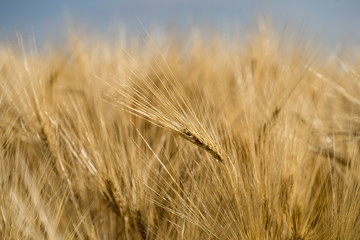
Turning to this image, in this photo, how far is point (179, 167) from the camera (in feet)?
3.02

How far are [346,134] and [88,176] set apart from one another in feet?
2.95

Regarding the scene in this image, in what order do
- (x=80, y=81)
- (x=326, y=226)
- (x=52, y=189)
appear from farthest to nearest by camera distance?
(x=80, y=81)
(x=52, y=189)
(x=326, y=226)

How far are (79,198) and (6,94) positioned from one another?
0.44m

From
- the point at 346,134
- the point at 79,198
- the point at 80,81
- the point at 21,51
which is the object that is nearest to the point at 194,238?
the point at 79,198

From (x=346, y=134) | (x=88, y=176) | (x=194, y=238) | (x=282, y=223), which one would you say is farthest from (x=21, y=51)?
(x=346, y=134)

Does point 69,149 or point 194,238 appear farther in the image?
point 69,149

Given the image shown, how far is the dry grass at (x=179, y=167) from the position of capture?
2.26 feet

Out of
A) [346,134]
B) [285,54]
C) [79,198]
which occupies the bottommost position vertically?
[79,198]

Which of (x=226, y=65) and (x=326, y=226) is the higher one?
(x=226, y=65)

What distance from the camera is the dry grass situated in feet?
2.26

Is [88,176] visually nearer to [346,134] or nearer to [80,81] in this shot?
[80,81]

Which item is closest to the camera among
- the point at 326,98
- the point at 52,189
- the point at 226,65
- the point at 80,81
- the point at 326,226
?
the point at 326,226

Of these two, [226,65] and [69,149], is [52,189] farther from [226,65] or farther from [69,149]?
[226,65]

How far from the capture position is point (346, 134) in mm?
1081
